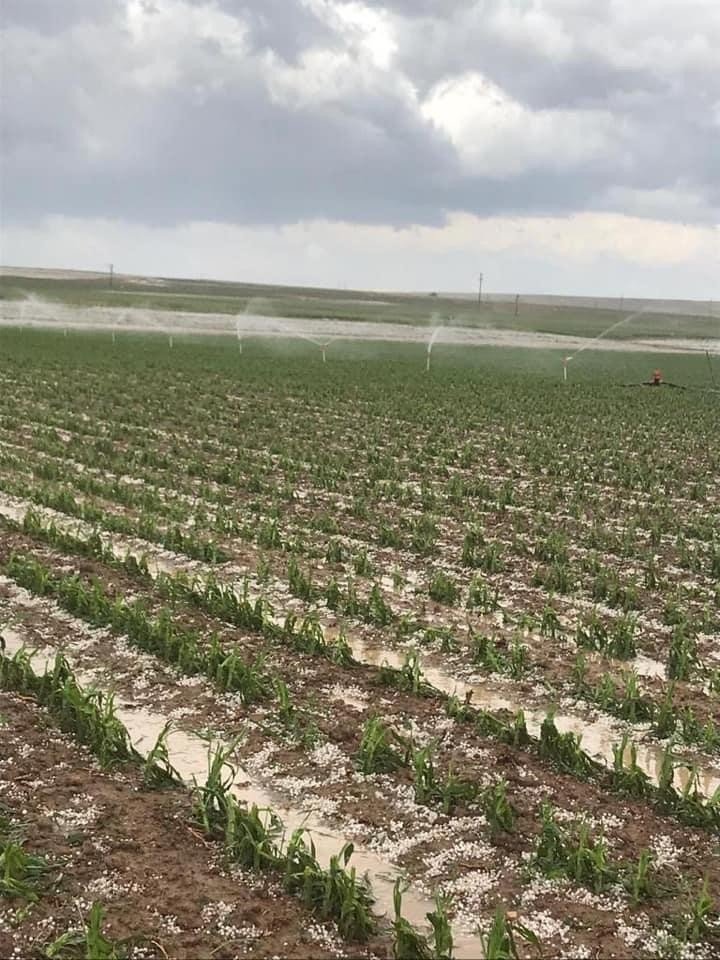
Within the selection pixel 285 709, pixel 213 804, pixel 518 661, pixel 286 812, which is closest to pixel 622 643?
pixel 518 661

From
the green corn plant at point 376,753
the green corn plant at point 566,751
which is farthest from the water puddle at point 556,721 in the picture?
the green corn plant at point 376,753

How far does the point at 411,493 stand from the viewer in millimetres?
11781

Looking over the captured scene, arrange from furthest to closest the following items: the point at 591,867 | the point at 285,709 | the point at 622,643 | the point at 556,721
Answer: the point at 622,643 < the point at 556,721 < the point at 285,709 < the point at 591,867

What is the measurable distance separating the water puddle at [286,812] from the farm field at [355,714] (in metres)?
0.02

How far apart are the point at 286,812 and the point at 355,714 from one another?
1.06 meters

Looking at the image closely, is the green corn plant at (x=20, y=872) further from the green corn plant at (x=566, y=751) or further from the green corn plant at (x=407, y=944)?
the green corn plant at (x=566, y=751)

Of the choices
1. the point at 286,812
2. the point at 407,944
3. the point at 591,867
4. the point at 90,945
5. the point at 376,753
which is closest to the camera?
the point at 90,945

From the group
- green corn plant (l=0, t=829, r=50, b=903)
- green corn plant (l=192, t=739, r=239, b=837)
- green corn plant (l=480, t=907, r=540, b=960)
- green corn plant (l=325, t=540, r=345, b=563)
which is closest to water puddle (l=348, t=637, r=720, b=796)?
green corn plant (l=480, t=907, r=540, b=960)

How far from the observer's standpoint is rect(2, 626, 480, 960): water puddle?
12.6 feet

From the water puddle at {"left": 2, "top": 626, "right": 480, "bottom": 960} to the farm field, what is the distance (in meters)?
0.02

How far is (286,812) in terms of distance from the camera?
14.9 ft

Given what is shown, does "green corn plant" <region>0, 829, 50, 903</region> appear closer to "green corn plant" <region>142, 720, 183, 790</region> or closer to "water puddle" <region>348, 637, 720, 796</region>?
"green corn plant" <region>142, 720, 183, 790</region>

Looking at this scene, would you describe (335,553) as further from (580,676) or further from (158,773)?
(158,773)

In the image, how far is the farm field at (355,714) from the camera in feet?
12.4
